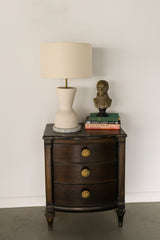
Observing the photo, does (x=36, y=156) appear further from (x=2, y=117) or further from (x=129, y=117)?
(x=129, y=117)

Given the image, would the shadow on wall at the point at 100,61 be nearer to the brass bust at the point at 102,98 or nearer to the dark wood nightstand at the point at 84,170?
the brass bust at the point at 102,98

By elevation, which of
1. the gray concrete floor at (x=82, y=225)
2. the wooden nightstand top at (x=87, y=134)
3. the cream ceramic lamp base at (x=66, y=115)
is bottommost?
the gray concrete floor at (x=82, y=225)

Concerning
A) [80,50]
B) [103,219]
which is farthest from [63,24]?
[103,219]

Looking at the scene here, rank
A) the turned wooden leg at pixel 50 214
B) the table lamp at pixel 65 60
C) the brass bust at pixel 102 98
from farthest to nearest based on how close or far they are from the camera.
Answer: the brass bust at pixel 102 98 < the turned wooden leg at pixel 50 214 < the table lamp at pixel 65 60

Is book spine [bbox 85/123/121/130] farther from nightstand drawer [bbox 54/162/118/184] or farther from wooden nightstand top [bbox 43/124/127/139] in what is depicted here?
nightstand drawer [bbox 54/162/118/184]

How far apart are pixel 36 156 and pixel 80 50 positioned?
99 cm

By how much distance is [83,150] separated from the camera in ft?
7.00

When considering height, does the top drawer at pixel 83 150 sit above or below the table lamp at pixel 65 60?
below

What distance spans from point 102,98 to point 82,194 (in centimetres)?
73

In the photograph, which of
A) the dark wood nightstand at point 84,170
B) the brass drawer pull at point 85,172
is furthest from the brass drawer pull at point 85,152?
the brass drawer pull at point 85,172

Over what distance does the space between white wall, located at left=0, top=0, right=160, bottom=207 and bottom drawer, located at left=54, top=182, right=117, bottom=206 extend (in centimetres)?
43

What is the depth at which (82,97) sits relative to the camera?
251 cm

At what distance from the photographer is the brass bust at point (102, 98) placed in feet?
7.65

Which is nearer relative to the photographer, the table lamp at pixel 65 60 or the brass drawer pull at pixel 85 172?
the table lamp at pixel 65 60
